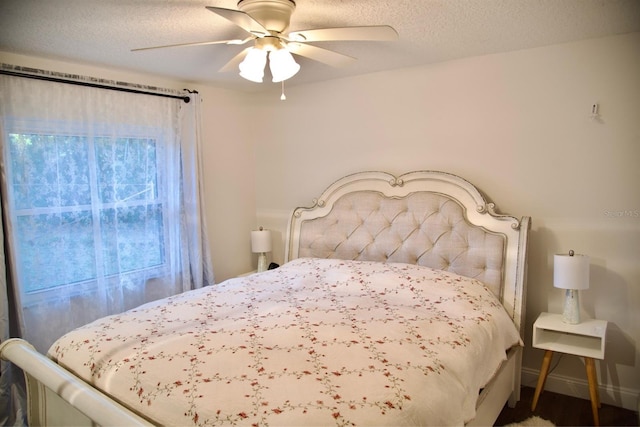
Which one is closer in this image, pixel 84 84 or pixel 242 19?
pixel 242 19

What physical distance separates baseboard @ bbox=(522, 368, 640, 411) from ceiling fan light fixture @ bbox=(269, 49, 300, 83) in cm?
258

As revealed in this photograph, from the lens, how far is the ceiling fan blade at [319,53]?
2.08 metres

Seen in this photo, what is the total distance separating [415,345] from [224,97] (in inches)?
116

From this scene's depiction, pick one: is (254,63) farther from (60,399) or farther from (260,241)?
(260,241)

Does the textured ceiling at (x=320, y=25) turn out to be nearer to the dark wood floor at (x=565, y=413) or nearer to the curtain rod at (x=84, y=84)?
the curtain rod at (x=84, y=84)

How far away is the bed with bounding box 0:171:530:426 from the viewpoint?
1.41 metres

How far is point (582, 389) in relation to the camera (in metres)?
2.68

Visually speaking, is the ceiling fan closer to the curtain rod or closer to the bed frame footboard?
the curtain rod

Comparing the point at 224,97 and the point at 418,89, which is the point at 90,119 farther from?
the point at 418,89

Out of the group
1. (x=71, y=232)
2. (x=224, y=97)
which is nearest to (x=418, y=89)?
(x=224, y=97)

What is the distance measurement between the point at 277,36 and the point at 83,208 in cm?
188

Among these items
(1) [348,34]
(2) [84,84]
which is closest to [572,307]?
(1) [348,34]

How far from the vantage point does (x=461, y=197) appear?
2.91m

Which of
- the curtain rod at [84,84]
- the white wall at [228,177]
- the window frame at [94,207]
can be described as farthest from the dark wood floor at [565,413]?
the curtain rod at [84,84]
